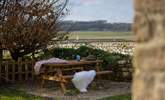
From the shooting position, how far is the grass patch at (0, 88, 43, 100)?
12.4 meters

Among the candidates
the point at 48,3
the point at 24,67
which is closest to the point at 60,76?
the point at 24,67

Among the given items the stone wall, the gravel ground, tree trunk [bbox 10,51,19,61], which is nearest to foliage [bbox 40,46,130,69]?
tree trunk [bbox 10,51,19,61]

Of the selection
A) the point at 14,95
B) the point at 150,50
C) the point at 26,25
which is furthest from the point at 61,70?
the point at 150,50

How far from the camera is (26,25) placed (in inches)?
615

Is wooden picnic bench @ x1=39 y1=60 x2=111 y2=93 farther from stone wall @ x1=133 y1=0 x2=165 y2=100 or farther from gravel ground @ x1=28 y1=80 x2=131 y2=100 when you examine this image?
stone wall @ x1=133 y1=0 x2=165 y2=100

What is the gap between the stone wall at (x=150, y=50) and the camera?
250cm

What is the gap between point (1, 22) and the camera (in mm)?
15242

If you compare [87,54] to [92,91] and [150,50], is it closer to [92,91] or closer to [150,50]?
[92,91]

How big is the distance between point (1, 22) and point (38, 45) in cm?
158

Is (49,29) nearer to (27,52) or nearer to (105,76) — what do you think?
(27,52)

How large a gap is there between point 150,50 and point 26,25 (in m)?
13.3

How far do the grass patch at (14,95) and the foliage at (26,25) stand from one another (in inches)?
82.9

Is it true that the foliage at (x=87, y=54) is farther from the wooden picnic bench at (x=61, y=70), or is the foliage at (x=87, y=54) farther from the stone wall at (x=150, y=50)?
the stone wall at (x=150, y=50)

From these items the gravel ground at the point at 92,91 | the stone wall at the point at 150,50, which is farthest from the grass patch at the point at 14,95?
the stone wall at the point at 150,50
